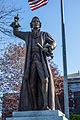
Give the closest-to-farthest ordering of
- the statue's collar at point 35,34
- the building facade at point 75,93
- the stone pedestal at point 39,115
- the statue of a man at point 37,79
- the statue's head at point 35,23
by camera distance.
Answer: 1. the stone pedestal at point 39,115
2. the statue of a man at point 37,79
3. the statue's collar at point 35,34
4. the statue's head at point 35,23
5. the building facade at point 75,93

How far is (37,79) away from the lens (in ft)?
24.3

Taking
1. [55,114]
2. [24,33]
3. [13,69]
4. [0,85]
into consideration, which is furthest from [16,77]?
[55,114]

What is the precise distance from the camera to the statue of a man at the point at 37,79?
7.04 m

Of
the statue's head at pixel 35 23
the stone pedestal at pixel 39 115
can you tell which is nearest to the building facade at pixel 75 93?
the statue's head at pixel 35 23

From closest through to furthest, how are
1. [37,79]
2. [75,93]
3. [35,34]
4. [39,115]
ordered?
[39,115] → [37,79] → [35,34] → [75,93]

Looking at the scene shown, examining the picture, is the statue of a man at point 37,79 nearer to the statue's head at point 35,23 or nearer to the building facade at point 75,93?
the statue's head at point 35,23

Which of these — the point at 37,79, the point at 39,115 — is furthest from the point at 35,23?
the point at 39,115

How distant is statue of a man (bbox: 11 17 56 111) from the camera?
704 cm

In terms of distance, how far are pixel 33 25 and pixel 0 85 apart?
43.2 feet

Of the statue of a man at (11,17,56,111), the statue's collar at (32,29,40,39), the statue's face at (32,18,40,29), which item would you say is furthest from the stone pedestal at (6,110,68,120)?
the statue's face at (32,18,40,29)

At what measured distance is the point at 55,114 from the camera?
625 centimetres

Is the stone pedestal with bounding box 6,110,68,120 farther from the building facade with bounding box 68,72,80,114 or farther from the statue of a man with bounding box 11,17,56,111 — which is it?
the building facade with bounding box 68,72,80,114

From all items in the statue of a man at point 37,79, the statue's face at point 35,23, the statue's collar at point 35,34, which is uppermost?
the statue's face at point 35,23

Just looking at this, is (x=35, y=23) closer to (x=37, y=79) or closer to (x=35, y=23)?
(x=35, y=23)
